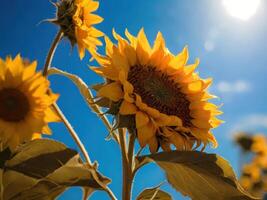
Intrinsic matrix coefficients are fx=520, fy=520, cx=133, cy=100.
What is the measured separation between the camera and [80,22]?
2.34m

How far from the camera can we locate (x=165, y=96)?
2.17 meters

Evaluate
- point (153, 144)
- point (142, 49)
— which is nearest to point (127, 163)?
point (153, 144)

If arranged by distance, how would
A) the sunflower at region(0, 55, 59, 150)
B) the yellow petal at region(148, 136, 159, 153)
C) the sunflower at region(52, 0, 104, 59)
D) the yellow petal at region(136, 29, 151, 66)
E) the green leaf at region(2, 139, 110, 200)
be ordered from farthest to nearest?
the sunflower at region(52, 0, 104, 59) < the yellow petal at region(136, 29, 151, 66) < the yellow petal at region(148, 136, 159, 153) < the sunflower at region(0, 55, 59, 150) < the green leaf at region(2, 139, 110, 200)

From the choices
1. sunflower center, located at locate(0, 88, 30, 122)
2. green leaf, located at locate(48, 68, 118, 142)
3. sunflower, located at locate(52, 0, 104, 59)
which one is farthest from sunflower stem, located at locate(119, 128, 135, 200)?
sunflower, located at locate(52, 0, 104, 59)

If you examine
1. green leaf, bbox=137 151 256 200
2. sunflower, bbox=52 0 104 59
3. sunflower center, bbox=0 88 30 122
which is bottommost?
green leaf, bbox=137 151 256 200

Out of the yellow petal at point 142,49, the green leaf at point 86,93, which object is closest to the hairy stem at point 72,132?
the green leaf at point 86,93

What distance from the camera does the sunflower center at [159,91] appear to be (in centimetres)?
208

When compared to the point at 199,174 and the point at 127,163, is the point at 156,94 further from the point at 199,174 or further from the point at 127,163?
the point at 199,174

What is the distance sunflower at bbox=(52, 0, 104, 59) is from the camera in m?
2.27

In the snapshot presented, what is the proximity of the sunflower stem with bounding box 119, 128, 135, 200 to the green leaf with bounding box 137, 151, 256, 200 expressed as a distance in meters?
0.12

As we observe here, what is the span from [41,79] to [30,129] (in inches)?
7.1

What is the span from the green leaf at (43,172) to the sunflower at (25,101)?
70 millimetres

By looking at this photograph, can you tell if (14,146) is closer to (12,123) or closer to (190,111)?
(12,123)

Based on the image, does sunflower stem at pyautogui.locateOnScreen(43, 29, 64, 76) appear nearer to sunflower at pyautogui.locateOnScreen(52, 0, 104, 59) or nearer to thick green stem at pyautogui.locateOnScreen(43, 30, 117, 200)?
thick green stem at pyautogui.locateOnScreen(43, 30, 117, 200)
